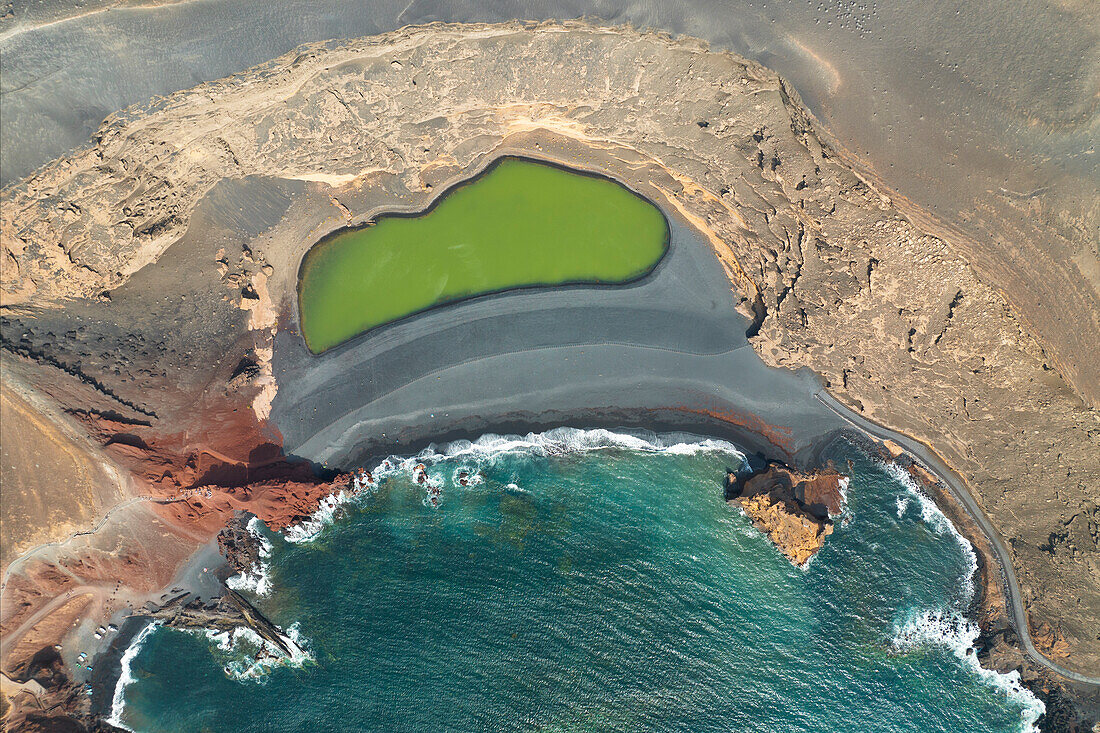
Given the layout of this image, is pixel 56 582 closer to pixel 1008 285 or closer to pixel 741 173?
pixel 741 173

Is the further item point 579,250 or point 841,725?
point 579,250

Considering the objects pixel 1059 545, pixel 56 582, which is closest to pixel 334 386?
pixel 56 582

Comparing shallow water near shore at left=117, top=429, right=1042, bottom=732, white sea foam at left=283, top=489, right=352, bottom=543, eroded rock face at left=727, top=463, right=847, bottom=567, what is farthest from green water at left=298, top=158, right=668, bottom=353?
eroded rock face at left=727, top=463, right=847, bottom=567

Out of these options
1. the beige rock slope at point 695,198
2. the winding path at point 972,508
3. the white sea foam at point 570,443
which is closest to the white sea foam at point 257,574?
the white sea foam at point 570,443

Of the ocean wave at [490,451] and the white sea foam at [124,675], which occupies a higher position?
the ocean wave at [490,451]

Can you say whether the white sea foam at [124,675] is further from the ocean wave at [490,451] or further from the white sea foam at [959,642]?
the white sea foam at [959,642]

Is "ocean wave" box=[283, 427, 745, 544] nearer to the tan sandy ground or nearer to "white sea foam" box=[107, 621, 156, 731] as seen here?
"white sea foam" box=[107, 621, 156, 731]

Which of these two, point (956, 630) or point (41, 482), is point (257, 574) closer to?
point (41, 482)
